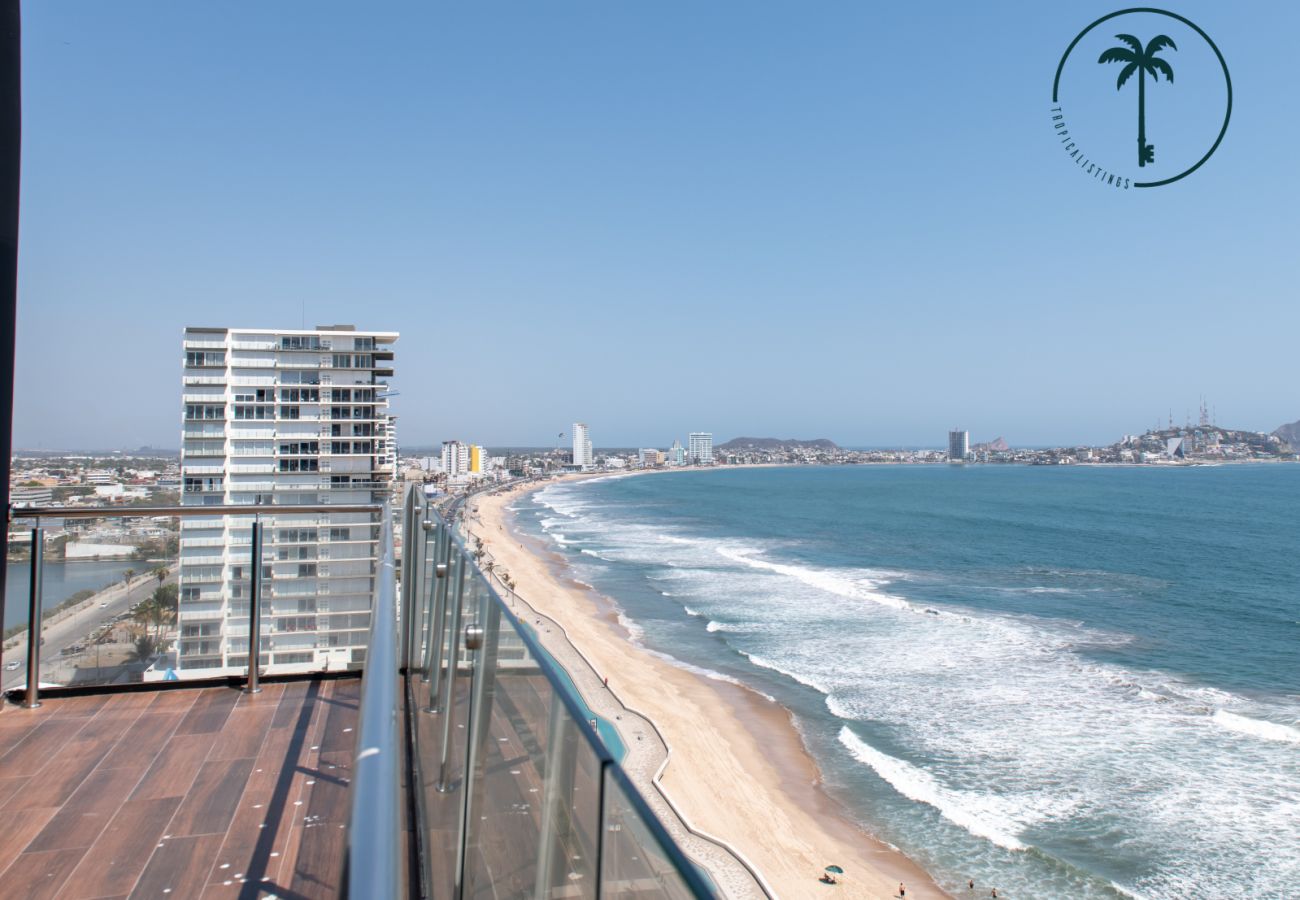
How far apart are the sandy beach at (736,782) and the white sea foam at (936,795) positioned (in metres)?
1.14

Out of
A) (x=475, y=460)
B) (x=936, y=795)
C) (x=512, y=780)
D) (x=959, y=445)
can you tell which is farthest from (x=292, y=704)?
(x=959, y=445)

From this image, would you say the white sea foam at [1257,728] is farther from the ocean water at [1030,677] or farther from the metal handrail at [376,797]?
the metal handrail at [376,797]

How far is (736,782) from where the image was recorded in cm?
1527

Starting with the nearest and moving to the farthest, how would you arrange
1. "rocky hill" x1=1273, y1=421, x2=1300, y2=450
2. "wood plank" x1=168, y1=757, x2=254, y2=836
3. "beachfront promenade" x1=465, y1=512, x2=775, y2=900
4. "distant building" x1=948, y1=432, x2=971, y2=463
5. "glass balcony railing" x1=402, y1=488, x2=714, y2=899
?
"glass balcony railing" x1=402, y1=488, x2=714, y2=899, "wood plank" x1=168, y1=757, x2=254, y2=836, "beachfront promenade" x1=465, y1=512, x2=775, y2=900, "rocky hill" x1=1273, y1=421, x2=1300, y2=450, "distant building" x1=948, y1=432, x2=971, y2=463

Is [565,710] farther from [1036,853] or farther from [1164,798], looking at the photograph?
[1164,798]

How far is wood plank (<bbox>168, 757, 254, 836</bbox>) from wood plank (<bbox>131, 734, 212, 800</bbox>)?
1.6 inches

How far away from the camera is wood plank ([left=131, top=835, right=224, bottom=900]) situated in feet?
6.82

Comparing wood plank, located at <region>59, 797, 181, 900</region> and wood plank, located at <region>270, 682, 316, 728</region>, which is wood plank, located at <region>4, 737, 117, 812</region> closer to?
wood plank, located at <region>59, 797, 181, 900</region>

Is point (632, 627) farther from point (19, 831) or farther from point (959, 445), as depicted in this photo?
point (959, 445)

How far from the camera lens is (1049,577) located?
3409 centimetres

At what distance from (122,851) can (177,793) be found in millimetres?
362

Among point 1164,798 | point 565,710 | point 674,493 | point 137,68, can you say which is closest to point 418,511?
point 565,710

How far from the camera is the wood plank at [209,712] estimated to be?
320cm

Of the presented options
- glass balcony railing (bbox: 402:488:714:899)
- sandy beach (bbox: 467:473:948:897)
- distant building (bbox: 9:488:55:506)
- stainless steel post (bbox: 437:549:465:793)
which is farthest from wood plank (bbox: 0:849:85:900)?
sandy beach (bbox: 467:473:948:897)
